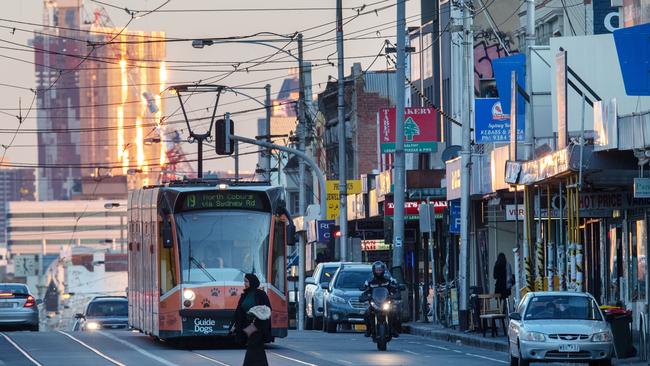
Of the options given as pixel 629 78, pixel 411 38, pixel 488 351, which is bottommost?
pixel 488 351

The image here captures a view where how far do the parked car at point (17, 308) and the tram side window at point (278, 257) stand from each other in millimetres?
17877

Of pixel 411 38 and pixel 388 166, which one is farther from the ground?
Result: pixel 411 38

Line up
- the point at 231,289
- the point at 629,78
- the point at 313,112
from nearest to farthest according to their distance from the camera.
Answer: the point at 629,78 → the point at 231,289 → the point at 313,112

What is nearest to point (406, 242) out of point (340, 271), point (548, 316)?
point (340, 271)

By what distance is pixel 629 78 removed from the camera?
95.6ft

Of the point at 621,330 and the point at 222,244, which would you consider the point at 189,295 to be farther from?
the point at 621,330

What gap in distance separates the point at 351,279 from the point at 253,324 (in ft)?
74.9

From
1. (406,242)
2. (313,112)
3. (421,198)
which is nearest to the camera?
(421,198)

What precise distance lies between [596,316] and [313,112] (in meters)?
67.0

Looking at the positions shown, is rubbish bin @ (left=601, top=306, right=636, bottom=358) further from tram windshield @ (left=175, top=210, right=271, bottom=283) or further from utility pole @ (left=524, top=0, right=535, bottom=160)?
tram windshield @ (left=175, top=210, right=271, bottom=283)

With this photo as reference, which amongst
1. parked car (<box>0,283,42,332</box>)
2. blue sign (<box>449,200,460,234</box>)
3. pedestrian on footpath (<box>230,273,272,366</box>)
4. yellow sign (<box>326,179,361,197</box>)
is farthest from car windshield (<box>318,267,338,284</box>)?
pedestrian on footpath (<box>230,273,272,366</box>)

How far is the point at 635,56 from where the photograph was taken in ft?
95.8

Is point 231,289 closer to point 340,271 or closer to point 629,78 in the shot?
point 629,78

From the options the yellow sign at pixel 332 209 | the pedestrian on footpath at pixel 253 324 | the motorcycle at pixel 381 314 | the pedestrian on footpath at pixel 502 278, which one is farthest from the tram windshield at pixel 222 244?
the yellow sign at pixel 332 209
